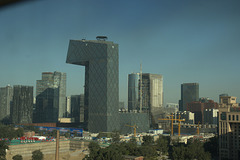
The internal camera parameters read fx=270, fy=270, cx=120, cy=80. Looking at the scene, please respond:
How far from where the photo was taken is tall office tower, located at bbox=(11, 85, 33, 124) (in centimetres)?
10538

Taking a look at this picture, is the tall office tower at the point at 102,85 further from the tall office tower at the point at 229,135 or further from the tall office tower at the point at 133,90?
the tall office tower at the point at 133,90

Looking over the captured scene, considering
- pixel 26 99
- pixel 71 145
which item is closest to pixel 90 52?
pixel 71 145

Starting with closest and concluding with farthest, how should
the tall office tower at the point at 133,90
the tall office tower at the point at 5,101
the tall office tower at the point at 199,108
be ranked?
the tall office tower at the point at 5,101
the tall office tower at the point at 199,108
the tall office tower at the point at 133,90

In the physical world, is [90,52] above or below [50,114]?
above

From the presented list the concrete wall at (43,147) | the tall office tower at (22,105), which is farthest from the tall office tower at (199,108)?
the concrete wall at (43,147)

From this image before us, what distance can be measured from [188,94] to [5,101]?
11732 cm

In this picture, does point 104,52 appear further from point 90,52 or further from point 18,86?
point 18,86

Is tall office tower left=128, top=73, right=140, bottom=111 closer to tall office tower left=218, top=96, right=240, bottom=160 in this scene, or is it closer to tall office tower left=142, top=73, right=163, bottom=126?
tall office tower left=142, top=73, right=163, bottom=126

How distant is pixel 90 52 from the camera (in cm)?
8431

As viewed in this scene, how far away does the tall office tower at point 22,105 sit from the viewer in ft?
346

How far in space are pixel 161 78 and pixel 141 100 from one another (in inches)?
749

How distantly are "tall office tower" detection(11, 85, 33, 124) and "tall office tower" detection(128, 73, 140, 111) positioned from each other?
58378 millimetres

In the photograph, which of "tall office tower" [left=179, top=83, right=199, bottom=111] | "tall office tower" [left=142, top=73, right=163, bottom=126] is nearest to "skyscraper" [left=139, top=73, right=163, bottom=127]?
"tall office tower" [left=142, top=73, right=163, bottom=126]

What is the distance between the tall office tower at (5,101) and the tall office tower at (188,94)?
111 m
